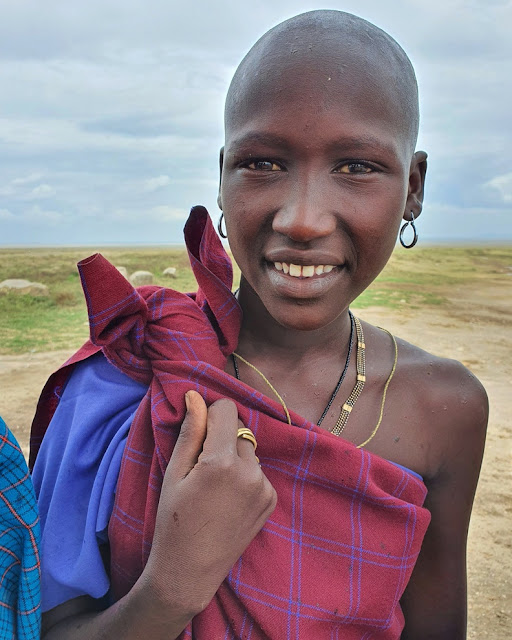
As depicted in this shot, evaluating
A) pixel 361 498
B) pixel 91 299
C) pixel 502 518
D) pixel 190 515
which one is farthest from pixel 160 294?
pixel 502 518

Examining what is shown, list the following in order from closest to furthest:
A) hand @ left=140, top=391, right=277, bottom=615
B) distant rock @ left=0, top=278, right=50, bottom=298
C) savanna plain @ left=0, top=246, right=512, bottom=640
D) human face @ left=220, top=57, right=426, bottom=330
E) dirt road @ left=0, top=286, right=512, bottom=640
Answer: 1. hand @ left=140, top=391, right=277, bottom=615
2. human face @ left=220, top=57, right=426, bottom=330
3. dirt road @ left=0, top=286, right=512, bottom=640
4. savanna plain @ left=0, top=246, right=512, bottom=640
5. distant rock @ left=0, top=278, right=50, bottom=298

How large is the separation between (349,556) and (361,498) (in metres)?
0.12

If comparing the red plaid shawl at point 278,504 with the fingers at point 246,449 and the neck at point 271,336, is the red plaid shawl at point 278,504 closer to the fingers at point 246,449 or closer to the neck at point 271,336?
the fingers at point 246,449

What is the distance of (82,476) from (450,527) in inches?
36.5

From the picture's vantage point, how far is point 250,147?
1.19 metres

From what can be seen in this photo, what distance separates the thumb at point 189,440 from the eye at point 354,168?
54cm

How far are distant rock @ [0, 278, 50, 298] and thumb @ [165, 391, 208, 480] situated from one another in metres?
11.1

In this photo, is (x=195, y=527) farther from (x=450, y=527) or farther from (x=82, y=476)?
(x=450, y=527)

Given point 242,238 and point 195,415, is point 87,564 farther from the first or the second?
point 242,238

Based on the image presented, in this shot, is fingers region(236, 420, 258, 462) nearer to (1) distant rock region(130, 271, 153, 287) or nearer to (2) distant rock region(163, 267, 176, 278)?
(1) distant rock region(130, 271, 153, 287)

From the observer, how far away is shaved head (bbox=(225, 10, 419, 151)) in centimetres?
115

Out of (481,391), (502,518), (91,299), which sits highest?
(91,299)

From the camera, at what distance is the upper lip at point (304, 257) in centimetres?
115

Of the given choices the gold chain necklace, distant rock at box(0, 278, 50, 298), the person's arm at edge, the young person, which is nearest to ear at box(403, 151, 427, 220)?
the young person
